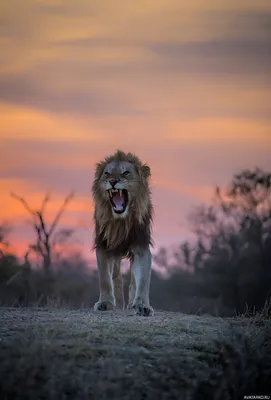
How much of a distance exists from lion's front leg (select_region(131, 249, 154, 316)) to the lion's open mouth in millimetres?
637

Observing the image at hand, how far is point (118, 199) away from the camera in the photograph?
1255cm

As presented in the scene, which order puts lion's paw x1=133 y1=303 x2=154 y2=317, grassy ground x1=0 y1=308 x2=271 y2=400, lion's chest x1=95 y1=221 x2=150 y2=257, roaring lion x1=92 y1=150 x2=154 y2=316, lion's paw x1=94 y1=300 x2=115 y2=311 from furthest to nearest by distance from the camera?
lion's chest x1=95 y1=221 x2=150 y2=257
roaring lion x1=92 y1=150 x2=154 y2=316
lion's paw x1=94 y1=300 x2=115 y2=311
lion's paw x1=133 y1=303 x2=154 y2=317
grassy ground x1=0 y1=308 x2=271 y2=400

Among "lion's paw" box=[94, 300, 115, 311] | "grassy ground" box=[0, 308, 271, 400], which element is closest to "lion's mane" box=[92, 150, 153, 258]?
"lion's paw" box=[94, 300, 115, 311]

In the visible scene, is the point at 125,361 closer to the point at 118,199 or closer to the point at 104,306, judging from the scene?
the point at 104,306

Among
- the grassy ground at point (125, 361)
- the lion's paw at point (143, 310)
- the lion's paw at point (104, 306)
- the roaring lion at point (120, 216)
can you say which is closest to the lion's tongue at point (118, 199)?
the roaring lion at point (120, 216)

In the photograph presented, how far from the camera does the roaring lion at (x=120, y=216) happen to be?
1238 centimetres

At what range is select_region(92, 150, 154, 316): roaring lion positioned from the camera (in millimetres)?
12375

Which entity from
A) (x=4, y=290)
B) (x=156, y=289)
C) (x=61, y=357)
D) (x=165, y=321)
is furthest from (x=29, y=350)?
(x=156, y=289)

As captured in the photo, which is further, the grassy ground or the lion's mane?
the lion's mane

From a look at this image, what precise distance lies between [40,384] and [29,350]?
45 centimetres

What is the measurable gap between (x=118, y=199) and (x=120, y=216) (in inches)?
10.5

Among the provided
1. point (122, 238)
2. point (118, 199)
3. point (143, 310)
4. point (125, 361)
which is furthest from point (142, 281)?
point (125, 361)

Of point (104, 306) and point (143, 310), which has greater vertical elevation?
point (104, 306)

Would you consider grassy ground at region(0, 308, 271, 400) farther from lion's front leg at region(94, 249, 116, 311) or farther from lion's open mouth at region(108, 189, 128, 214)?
lion's open mouth at region(108, 189, 128, 214)
